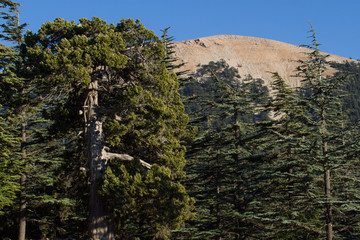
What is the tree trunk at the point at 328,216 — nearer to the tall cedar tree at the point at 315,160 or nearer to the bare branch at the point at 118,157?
the tall cedar tree at the point at 315,160

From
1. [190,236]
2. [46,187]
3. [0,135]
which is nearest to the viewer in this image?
[0,135]

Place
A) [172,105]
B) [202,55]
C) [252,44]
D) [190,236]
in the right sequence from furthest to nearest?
[252,44] → [202,55] → [190,236] → [172,105]

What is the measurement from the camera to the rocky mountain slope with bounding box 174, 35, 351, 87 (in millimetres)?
161500

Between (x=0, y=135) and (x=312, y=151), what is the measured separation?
528 inches

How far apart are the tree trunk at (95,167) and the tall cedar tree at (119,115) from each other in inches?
1.3

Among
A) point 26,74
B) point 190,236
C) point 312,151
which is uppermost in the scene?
point 26,74

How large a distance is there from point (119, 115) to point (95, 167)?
219 cm

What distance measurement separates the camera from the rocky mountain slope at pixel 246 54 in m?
162

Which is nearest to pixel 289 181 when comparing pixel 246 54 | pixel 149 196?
pixel 149 196

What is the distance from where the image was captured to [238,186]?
63.4ft

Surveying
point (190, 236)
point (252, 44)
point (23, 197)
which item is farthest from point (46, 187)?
point (252, 44)

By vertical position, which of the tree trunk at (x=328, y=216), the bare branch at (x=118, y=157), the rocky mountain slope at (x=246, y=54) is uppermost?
the rocky mountain slope at (x=246, y=54)

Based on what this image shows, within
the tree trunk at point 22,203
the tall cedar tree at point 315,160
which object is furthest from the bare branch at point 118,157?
the tree trunk at point 22,203

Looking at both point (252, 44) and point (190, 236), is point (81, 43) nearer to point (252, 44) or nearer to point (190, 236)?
point (190, 236)
